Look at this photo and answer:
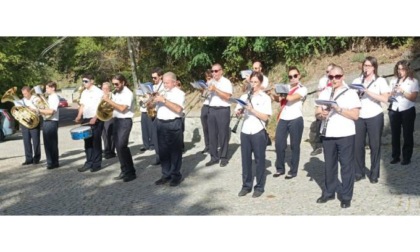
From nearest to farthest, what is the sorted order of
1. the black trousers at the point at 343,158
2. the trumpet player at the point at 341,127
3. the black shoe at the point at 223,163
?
the trumpet player at the point at 341,127 → the black trousers at the point at 343,158 → the black shoe at the point at 223,163

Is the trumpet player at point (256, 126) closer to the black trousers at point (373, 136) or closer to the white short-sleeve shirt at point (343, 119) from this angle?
the white short-sleeve shirt at point (343, 119)

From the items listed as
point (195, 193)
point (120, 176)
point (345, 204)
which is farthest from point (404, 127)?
point (120, 176)

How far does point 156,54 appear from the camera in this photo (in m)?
18.9

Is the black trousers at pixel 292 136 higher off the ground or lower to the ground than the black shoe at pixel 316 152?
higher

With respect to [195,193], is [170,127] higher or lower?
higher

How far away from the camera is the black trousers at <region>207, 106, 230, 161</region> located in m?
8.39

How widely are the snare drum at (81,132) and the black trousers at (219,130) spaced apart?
221 centimetres

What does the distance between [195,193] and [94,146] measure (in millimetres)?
2777

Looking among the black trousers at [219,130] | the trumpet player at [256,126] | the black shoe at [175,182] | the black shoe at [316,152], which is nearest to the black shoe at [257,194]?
the trumpet player at [256,126]

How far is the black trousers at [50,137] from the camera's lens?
8.77m

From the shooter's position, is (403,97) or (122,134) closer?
(403,97)

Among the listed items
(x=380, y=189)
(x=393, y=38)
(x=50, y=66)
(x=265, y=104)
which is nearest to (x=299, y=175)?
(x=380, y=189)

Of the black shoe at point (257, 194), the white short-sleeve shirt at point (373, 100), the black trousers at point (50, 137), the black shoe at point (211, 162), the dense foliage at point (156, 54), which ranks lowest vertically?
the black shoe at point (211, 162)

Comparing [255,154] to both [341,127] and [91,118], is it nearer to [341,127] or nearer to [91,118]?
[341,127]
